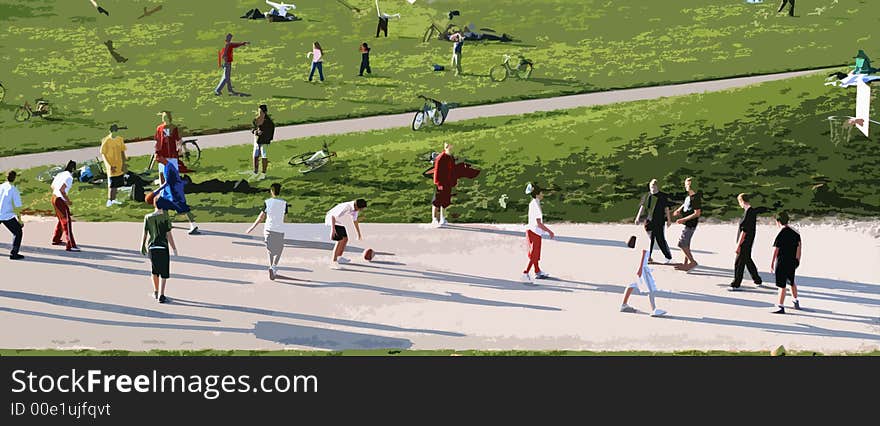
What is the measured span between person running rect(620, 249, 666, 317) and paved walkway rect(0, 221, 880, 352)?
23 cm

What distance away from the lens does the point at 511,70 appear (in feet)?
159

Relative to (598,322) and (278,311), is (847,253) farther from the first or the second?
(278,311)

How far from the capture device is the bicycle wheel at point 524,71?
4803 centimetres

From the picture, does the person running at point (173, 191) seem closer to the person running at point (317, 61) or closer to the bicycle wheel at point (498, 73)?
the person running at point (317, 61)

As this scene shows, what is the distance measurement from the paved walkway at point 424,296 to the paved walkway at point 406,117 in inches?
396

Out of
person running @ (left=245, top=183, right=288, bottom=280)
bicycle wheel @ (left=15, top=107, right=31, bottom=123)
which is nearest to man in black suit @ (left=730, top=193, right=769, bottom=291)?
person running @ (left=245, top=183, right=288, bottom=280)

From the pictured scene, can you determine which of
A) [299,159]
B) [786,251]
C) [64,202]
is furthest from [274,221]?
[299,159]

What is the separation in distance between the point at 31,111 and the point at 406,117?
39.0 ft

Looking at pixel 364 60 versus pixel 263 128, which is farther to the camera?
pixel 364 60

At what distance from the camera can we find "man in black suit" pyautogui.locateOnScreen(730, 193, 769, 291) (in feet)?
77.4

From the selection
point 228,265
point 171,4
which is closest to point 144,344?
point 228,265

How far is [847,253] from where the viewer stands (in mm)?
27062

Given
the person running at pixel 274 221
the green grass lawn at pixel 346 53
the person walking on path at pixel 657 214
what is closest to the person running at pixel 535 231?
the person walking on path at pixel 657 214

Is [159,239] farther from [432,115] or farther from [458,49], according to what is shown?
[458,49]
